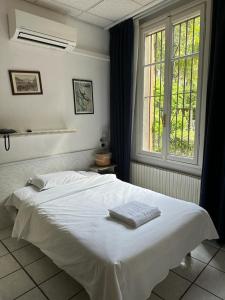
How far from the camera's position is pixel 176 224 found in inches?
70.1

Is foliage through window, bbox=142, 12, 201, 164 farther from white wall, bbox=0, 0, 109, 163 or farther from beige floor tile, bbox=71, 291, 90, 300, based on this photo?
beige floor tile, bbox=71, 291, 90, 300

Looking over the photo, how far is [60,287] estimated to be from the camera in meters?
1.83

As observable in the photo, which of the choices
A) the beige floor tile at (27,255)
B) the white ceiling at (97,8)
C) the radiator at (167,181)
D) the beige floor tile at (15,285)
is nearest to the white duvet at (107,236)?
the beige floor tile at (27,255)

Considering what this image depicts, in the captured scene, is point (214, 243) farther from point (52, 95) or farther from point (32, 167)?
point (52, 95)

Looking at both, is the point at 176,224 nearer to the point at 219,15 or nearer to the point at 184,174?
the point at 184,174

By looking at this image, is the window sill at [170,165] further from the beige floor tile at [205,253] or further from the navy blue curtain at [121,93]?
the beige floor tile at [205,253]

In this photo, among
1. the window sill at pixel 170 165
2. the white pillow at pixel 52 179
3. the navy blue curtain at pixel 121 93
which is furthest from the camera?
the navy blue curtain at pixel 121 93

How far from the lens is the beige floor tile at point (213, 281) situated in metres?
1.77

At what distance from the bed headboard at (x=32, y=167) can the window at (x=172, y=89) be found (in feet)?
3.28

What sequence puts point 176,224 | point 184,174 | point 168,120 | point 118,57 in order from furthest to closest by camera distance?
point 118,57
point 168,120
point 184,174
point 176,224

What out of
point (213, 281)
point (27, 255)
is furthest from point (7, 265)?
point (213, 281)

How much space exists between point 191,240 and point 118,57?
2.75m

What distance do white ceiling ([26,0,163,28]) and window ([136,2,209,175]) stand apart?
377mm

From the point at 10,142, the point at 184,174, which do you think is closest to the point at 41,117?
the point at 10,142
